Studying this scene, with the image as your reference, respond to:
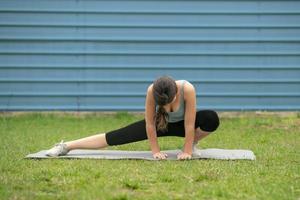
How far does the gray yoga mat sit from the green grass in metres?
0.17

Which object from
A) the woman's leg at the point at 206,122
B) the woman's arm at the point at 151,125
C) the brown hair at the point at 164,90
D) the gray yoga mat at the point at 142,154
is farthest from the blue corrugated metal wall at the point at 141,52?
the brown hair at the point at 164,90

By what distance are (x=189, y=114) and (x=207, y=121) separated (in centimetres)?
31

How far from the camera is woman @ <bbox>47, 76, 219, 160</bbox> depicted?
5977 millimetres

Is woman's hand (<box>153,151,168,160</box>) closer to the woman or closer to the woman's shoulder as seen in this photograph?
the woman

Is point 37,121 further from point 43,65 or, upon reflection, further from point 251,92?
point 251,92

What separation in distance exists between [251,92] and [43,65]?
10.8 feet

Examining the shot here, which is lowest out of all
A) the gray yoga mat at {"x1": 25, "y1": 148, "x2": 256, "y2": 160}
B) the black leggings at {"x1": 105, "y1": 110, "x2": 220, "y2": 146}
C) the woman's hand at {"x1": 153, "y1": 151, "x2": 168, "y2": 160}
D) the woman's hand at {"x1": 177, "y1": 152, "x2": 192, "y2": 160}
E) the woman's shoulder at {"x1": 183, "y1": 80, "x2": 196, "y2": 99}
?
the gray yoga mat at {"x1": 25, "y1": 148, "x2": 256, "y2": 160}

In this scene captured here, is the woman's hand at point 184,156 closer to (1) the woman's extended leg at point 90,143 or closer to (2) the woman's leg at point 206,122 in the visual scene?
(2) the woman's leg at point 206,122

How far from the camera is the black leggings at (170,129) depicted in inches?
256

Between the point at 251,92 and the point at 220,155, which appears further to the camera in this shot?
the point at 251,92

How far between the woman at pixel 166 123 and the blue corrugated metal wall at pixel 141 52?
4.02m

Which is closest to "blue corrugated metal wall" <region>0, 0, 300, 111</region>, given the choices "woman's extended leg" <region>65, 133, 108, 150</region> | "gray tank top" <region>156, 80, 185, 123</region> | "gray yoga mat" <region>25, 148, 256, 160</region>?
"gray yoga mat" <region>25, 148, 256, 160</region>

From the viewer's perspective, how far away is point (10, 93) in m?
10.6

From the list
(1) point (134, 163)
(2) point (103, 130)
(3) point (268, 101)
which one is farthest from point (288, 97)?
(1) point (134, 163)
